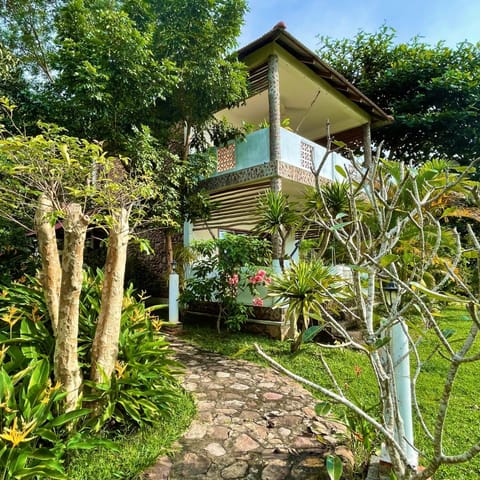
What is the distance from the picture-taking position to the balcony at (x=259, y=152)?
7641mm

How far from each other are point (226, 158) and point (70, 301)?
6.45m

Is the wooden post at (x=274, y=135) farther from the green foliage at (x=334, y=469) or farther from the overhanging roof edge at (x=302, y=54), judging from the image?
the green foliage at (x=334, y=469)

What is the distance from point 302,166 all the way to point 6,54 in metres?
6.78

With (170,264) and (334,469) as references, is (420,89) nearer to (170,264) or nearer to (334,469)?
(170,264)

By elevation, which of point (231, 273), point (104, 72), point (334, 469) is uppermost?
point (104, 72)

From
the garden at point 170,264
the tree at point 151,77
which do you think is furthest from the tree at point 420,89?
the tree at point 151,77

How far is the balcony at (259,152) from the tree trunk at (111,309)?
499cm

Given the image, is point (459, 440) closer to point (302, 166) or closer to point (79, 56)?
point (302, 166)

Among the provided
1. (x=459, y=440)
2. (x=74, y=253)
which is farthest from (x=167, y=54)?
(x=459, y=440)

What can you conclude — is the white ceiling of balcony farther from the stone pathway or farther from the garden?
the stone pathway

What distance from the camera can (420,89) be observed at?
1509 centimetres

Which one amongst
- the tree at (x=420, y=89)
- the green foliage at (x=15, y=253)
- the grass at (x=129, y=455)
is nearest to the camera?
the grass at (x=129, y=455)

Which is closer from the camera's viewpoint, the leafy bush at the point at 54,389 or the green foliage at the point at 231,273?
the leafy bush at the point at 54,389

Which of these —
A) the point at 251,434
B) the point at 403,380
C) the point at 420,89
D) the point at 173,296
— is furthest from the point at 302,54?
the point at 420,89
